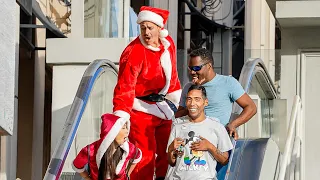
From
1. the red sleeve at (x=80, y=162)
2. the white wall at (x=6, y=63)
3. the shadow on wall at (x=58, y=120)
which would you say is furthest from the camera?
the shadow on wall at (x=58, y=120)

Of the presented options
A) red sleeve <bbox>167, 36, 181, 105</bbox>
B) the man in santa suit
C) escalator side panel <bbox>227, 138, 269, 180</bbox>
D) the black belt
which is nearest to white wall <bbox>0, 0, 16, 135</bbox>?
the man in santa suit

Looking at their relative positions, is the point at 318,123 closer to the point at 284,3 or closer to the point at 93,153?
the point at 284,3

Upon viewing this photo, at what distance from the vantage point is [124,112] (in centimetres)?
1115

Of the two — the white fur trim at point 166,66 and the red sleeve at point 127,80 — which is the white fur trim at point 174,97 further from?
the red sleeve at point 127,80

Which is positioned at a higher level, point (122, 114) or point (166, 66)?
point (166, 66)

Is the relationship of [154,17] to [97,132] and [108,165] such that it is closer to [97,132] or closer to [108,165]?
[108,165]

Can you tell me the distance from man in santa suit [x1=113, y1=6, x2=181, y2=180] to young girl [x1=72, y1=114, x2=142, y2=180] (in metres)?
0.62

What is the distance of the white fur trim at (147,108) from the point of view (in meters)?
11.7

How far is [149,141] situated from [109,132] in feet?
3.16

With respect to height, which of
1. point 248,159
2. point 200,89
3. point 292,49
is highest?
point 292,49

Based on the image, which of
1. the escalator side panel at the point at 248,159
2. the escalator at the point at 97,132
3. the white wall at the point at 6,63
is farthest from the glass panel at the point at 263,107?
the white wall at the point at 6,63

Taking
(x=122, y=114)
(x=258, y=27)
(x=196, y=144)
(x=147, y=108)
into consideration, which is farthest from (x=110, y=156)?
(x=258, y=27)

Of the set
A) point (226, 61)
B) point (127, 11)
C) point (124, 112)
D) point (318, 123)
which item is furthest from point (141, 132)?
point (226, 61)

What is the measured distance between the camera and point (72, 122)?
1151 centimetres
